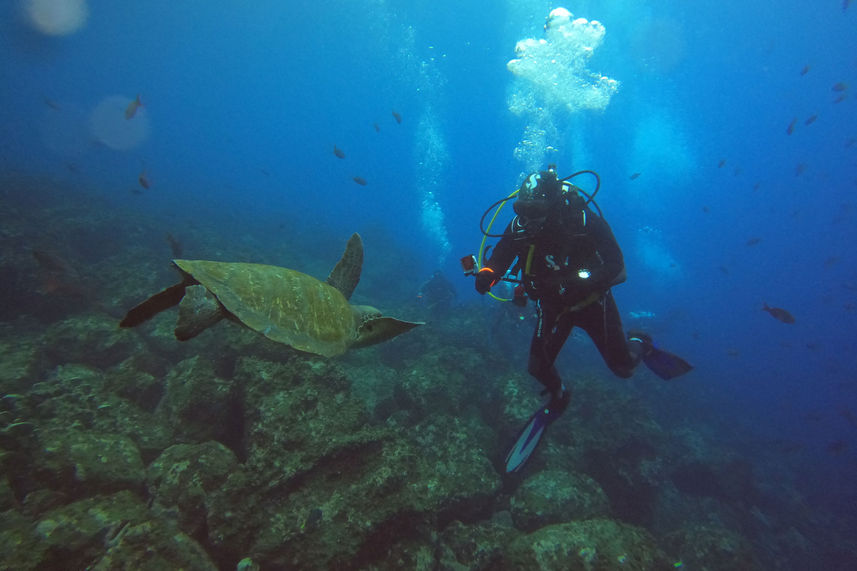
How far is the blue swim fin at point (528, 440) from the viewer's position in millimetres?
4578

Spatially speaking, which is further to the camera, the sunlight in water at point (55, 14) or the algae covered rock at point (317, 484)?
the sunlight in water at point (55, 14)

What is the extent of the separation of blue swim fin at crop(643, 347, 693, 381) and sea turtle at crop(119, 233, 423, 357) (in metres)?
3.76

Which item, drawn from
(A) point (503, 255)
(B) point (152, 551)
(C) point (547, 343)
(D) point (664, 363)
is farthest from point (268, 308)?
(D) point (664, 363)

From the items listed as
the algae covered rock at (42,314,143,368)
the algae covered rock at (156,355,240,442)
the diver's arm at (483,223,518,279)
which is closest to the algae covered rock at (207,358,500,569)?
the algae covered rock at (156,355,240,442)

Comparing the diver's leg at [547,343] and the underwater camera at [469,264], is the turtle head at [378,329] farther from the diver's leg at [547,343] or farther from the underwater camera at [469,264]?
the diver's leg at [547,343]

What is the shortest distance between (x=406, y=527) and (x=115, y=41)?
127078 millimetres

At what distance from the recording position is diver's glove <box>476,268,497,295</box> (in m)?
3.81

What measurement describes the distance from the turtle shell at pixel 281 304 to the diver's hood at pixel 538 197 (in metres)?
2.36

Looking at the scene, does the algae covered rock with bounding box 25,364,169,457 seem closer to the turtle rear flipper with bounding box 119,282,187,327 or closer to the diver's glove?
the turtle rear flipper with bounding box 119,282,187,327

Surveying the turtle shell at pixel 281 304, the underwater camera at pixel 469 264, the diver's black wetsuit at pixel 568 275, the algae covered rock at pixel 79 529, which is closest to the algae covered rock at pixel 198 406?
the algae covered rock at pixel 79 529

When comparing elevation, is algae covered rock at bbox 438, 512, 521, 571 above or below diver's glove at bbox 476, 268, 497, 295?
below

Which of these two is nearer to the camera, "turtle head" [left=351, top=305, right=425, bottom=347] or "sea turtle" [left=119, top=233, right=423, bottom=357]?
"sea turtle" [left=119, top=233, right=423, bottom=357]

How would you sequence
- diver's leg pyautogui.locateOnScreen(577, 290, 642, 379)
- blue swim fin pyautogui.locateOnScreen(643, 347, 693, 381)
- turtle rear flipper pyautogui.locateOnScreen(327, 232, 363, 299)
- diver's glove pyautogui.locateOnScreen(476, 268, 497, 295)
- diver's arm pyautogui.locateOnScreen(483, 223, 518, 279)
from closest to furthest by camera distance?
1. diver's glove pyautogui.locateOnScreen(476, 268, 497, 295)
2. diver's leg pyautogui.locateOnScreen(577, 290, 642, 379)
3. diver's arm pyautogui.locateOnScreen(483, 223, 518, 279)
4. turtle rear flipper pyautogui.locateOnScreen(327, 232, 363, 299)
5. blue swim fin pyautogui.locateOnScreen(643, 347, 693, 381)

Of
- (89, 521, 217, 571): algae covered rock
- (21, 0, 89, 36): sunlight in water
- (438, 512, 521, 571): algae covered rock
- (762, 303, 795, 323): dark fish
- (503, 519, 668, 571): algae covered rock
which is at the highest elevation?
(21, 0, 89, 36): sunlight in water
